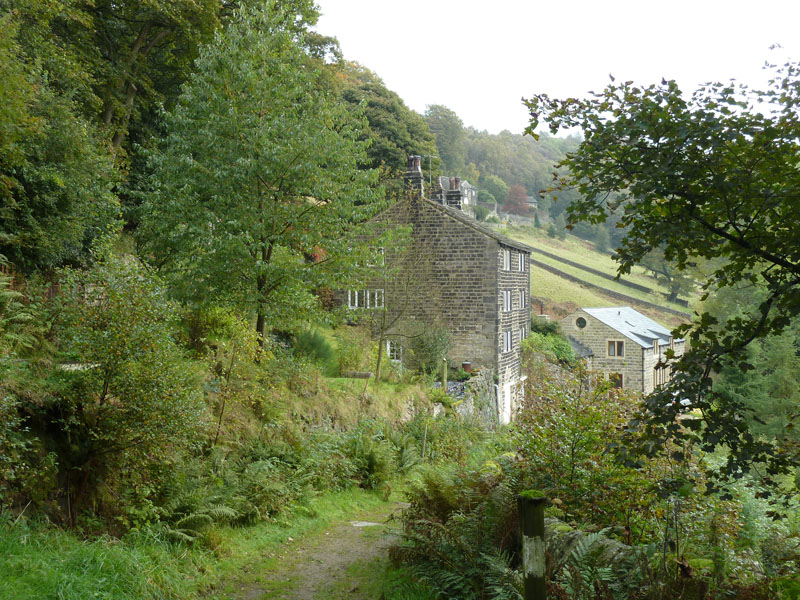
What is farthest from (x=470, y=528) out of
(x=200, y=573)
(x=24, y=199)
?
(x=24, y=199)

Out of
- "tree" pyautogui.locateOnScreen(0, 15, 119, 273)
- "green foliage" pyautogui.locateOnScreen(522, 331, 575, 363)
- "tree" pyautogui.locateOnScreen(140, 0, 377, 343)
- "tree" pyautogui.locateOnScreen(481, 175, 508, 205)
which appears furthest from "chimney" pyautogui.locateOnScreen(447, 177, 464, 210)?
"tree" pyautogui.locateOnScreen(481, 175, 508, 205)

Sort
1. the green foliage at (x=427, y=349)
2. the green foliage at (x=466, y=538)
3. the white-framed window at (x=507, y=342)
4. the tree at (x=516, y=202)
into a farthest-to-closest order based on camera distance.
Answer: the tree at (x=516, y=202) → the white-framed window at (x=507, y=342) → the green foliage at (x=427, y=349) → the green foliage at (x=466, y=538)

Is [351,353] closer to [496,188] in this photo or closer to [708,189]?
[708,189]

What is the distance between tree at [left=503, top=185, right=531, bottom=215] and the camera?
327 feet

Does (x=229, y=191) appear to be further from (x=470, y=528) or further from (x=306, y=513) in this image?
(x=470, y=528)

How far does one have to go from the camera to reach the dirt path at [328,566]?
7508mm

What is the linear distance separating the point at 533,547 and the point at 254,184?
11.7 meters

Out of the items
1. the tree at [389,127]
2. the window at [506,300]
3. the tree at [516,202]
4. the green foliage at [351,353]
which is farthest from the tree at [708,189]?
the tree at [516,202]

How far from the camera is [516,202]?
10000 cm

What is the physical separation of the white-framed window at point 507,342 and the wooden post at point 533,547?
2477cm

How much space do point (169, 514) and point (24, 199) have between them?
6.52m

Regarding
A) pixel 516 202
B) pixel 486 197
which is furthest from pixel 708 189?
pixel 516 202

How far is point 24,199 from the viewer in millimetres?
10750

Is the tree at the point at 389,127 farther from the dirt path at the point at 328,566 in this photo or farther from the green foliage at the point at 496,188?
the green foliage at the point at 496,188
